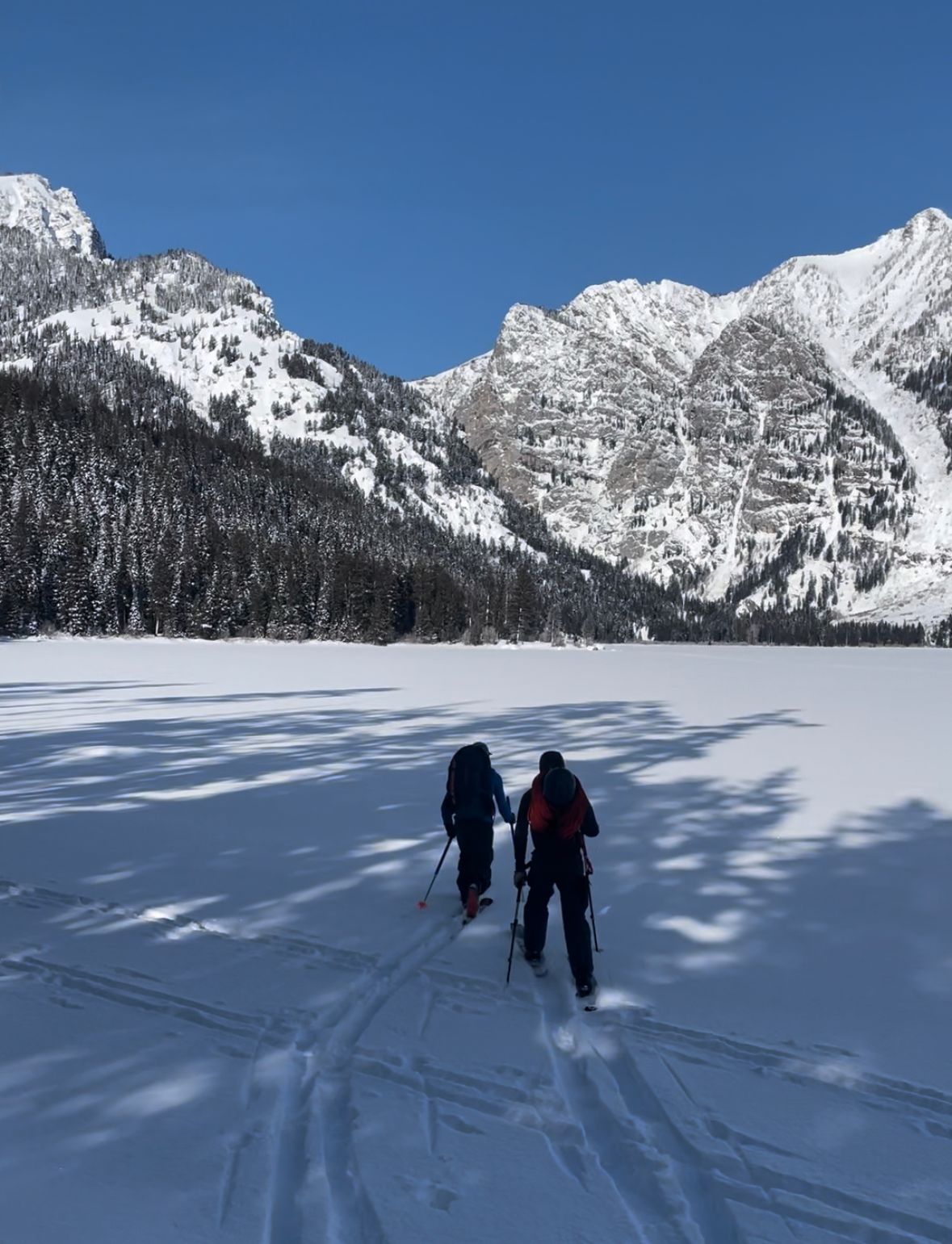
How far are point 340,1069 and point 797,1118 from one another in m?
2.78

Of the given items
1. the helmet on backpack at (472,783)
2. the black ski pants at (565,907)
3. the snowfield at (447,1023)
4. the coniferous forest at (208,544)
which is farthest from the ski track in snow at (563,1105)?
the coniferous forest at (208,544)

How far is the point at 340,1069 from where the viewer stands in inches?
191

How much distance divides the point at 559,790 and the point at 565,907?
0.96 metres

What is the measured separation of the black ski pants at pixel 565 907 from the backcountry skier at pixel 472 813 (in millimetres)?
1251

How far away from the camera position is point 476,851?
7.84m

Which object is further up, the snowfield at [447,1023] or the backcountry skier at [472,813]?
the backcountry skier at [472,813]

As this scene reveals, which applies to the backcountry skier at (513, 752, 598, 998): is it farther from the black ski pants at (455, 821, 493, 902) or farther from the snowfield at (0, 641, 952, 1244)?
the black ski pants at (455, 821, 493, 902)

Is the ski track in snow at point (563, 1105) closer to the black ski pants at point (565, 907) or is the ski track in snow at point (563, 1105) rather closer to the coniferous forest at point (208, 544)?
the black ski pants at point (565, 907)

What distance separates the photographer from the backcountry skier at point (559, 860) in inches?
243

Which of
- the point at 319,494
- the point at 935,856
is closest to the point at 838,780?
the point at 935,856

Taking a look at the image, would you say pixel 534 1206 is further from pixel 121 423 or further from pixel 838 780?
pixel 121 423

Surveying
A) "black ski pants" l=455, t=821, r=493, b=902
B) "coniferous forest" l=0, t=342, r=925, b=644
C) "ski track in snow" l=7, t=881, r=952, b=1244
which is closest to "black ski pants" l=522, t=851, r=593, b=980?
"ski track in snow" l=7, t=881, r=952, b=1244

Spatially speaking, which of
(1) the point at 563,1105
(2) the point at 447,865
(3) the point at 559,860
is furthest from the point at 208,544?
(1) the point at 563,1105

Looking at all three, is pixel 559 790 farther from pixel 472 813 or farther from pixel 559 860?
pixel 472 813
